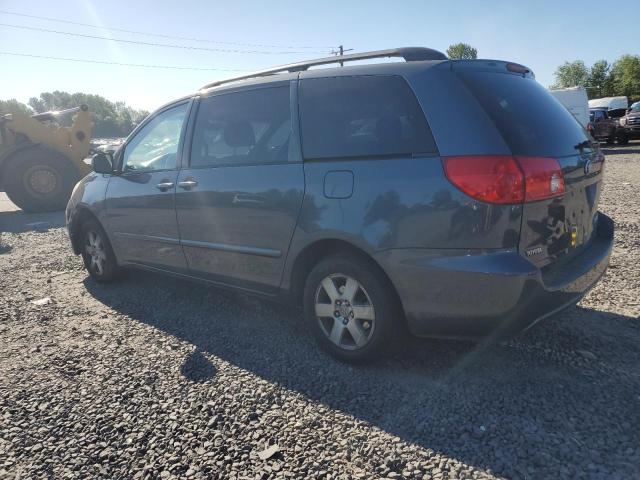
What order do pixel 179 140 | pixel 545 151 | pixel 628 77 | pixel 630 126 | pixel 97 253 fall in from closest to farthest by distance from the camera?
pixel 545 151, pixel 179 140, pixel 97 253, pixel 630 126, pixel 628 77

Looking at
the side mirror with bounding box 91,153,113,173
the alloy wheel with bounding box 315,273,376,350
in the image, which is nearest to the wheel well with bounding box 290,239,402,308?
the alloy wheel with bounding box 315,273,376,350

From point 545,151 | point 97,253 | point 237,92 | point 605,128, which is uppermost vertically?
point 237,92

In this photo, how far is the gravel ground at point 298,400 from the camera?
2.10m

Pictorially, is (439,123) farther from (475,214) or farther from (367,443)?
(367,443)

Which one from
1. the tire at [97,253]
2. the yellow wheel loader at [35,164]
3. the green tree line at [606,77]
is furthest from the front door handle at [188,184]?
the green tree line at [606,77]

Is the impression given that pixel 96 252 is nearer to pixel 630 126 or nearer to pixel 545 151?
pixel 545 151

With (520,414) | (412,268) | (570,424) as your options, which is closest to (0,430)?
(412,268)

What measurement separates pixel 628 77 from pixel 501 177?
246 feet

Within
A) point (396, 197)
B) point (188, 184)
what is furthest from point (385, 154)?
point (188, 184)

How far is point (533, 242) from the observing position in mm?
2336

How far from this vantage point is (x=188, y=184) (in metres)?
3.65

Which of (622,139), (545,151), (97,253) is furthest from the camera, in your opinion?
(622,139)

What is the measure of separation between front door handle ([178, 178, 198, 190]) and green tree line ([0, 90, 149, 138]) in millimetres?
76418

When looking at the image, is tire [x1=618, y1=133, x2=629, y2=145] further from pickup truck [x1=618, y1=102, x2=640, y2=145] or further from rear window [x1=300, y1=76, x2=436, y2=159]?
rear window [x1=300, y1=76, x2=436, y2=159]
